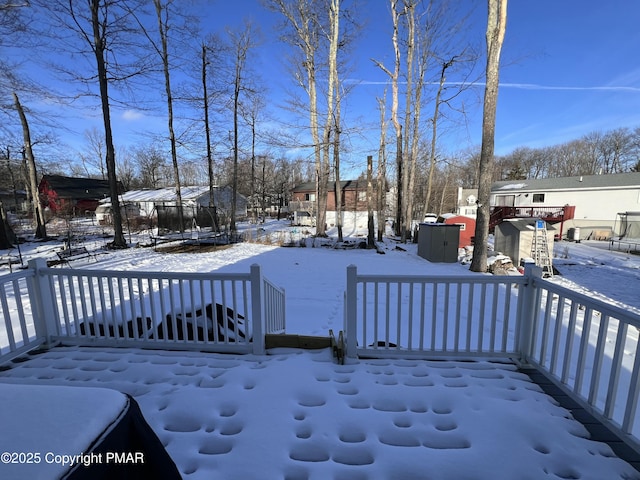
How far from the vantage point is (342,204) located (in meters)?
35.7

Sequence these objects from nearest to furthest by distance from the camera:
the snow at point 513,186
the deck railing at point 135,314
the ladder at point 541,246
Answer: the deck railing at point 135,314, the ladder at point 541,246, the snow at point 513,186

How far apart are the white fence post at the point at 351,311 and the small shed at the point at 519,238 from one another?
11.3 metres

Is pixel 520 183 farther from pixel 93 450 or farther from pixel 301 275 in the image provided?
pixel 93 450

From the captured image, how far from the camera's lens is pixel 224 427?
76.3 inches

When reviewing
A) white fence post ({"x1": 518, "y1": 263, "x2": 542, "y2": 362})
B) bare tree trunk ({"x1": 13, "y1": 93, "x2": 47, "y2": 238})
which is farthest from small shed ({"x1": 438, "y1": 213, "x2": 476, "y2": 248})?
bare tree trunk ({"x1": 13, "y1": 93, "x2": 47, "y2": 238})

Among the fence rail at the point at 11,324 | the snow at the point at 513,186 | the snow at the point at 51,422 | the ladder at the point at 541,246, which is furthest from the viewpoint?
the snow at the point at 513,186

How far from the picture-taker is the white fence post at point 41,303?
3183 mm

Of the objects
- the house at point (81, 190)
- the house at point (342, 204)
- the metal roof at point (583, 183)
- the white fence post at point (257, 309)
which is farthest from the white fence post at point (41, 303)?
the house at point (81, 190)

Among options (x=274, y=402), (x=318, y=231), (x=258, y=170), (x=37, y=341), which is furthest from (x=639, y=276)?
(x=258, y=170)

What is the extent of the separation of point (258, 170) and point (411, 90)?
993 inches

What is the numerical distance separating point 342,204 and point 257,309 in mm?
33316

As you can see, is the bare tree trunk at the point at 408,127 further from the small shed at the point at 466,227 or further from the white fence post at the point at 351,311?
the white fence post at the point at 351,311

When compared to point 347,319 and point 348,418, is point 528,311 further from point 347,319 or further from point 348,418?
point 348,418

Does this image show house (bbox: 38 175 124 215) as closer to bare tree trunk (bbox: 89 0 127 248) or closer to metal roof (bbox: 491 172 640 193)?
bare tree trunk (bbox: 89 0 127 248)
